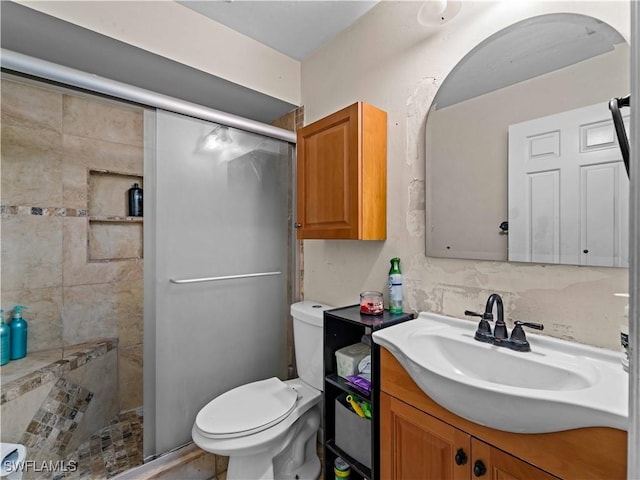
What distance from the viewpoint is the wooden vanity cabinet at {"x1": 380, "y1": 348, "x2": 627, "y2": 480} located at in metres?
0.64

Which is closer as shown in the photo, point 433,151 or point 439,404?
point 439,404

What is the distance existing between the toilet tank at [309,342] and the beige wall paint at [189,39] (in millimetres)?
1314

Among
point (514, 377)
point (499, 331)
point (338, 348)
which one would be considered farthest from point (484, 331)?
point (338, 348)

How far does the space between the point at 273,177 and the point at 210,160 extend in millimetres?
396

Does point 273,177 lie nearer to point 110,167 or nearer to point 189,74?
point 189,74

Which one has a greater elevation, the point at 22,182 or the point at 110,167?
the point at 110,167

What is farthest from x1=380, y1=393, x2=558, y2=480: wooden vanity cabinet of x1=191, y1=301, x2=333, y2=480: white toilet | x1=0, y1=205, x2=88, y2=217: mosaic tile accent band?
x1=0, y1=205, x2=88, y2=217: mosaic tile accent band

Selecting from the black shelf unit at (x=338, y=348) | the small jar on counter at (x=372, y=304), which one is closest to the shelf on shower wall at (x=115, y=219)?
the black shelf unit at (x=338, y=348)

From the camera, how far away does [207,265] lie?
1.61 meters

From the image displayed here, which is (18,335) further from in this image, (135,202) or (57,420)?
(135,202)

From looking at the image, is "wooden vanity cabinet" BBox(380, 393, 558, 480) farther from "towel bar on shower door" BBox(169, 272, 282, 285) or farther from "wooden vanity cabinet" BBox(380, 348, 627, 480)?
"towel bar on shower door" BBox(169, 272, 282, 285)

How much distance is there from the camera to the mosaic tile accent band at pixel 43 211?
70.5 inches

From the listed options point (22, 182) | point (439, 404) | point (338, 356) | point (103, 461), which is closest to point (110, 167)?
point (22, 182)

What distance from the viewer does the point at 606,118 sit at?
89cm
